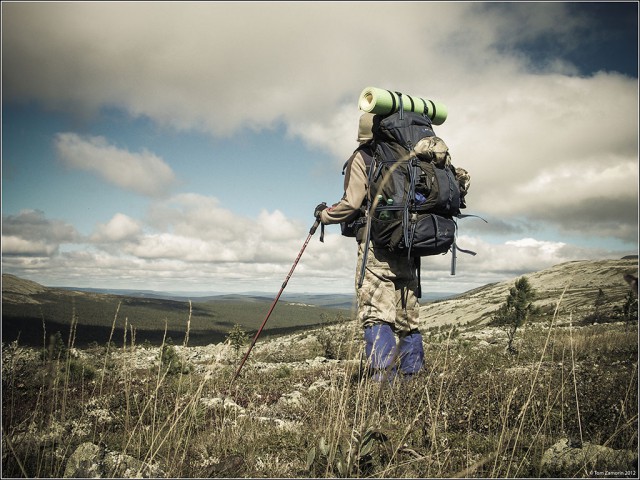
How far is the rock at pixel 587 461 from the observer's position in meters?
2.59

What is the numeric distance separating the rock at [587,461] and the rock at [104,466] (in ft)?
9.50

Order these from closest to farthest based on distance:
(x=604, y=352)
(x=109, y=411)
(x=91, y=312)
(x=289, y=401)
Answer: (x=109, y=411) → (x=289, y=401) → (x=604, y=352) → (x=91, y=312)

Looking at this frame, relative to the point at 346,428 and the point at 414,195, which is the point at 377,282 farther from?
the point at 346,428

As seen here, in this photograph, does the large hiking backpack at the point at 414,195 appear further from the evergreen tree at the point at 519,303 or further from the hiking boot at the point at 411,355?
the evergreen tree at the point at 519,303

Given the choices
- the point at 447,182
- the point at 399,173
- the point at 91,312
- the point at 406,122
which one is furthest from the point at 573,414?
the point at 91,312

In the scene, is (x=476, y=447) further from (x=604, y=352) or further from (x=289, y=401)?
Answer: (x=604, y=352)

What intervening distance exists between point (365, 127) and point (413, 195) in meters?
1.35

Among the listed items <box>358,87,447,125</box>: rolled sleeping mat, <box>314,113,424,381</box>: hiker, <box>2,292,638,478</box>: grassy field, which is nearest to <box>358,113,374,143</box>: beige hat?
<box>314,113,424,381</box>: hiker

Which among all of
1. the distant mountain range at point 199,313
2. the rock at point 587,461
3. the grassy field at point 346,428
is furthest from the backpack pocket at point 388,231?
the distant mountain range at point 199,313

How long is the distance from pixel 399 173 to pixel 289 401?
130 inches

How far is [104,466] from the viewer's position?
2648 mm

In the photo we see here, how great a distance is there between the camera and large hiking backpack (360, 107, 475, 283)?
173 inches

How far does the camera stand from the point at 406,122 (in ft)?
15.6

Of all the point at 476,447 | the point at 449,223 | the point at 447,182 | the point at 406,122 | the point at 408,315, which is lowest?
the point at 476,447
